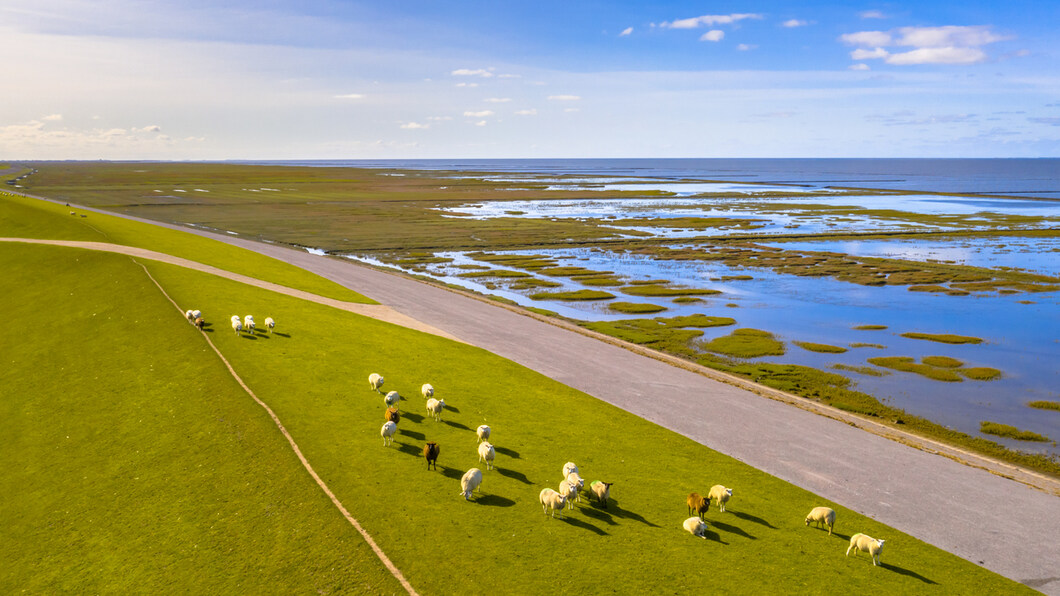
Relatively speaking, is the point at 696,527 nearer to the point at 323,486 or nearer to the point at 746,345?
the point at 323,486

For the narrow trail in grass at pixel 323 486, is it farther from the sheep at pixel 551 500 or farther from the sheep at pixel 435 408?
the sheep at pixel 435 408

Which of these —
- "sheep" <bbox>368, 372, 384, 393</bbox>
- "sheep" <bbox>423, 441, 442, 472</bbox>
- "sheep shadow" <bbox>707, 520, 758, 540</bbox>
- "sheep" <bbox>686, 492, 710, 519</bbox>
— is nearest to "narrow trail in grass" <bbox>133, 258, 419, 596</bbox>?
"sheep" <bbox>423, 441, 442, 472</bbox>

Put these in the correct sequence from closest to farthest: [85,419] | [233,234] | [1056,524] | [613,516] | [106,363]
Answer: [613,516] < [1056,524] < [85,419] < [106,363] < [233,234]

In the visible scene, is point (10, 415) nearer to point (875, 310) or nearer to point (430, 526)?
point (430, 526)

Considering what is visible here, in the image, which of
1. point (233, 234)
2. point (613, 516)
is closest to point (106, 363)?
point (613, 516)

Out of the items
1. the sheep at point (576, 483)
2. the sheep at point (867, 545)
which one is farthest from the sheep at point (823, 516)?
the sheep at point (576, 483)
